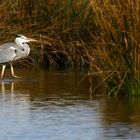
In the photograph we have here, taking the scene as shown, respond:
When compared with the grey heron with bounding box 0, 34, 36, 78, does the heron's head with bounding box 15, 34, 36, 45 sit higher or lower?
higher

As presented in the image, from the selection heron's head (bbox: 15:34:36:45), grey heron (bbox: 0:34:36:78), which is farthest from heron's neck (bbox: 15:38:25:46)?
grey heron (bbox: 0:34:36:78)

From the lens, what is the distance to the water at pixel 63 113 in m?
9.37

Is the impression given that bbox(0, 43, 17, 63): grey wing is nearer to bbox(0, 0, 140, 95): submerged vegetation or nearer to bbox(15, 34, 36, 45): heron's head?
bbox(15, 34, 36, 45): heron's head

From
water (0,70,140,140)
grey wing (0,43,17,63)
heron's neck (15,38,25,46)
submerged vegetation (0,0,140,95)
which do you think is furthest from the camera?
submerged vegetation (0,0,140,95)

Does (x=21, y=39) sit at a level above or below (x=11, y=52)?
above

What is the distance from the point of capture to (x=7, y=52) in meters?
17.0

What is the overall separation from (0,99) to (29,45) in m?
6.58

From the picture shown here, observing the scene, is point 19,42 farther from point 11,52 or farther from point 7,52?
point 7,52

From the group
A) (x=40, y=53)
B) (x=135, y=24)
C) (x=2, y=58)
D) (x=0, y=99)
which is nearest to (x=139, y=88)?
(x=135, y=24)

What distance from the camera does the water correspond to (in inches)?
369

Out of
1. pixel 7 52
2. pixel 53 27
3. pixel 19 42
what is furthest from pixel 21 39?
pixel 53 27

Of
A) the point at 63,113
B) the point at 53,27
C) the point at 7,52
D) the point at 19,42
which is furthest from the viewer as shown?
the point at 53,27

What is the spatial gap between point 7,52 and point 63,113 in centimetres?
626

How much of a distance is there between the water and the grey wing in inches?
70.1
